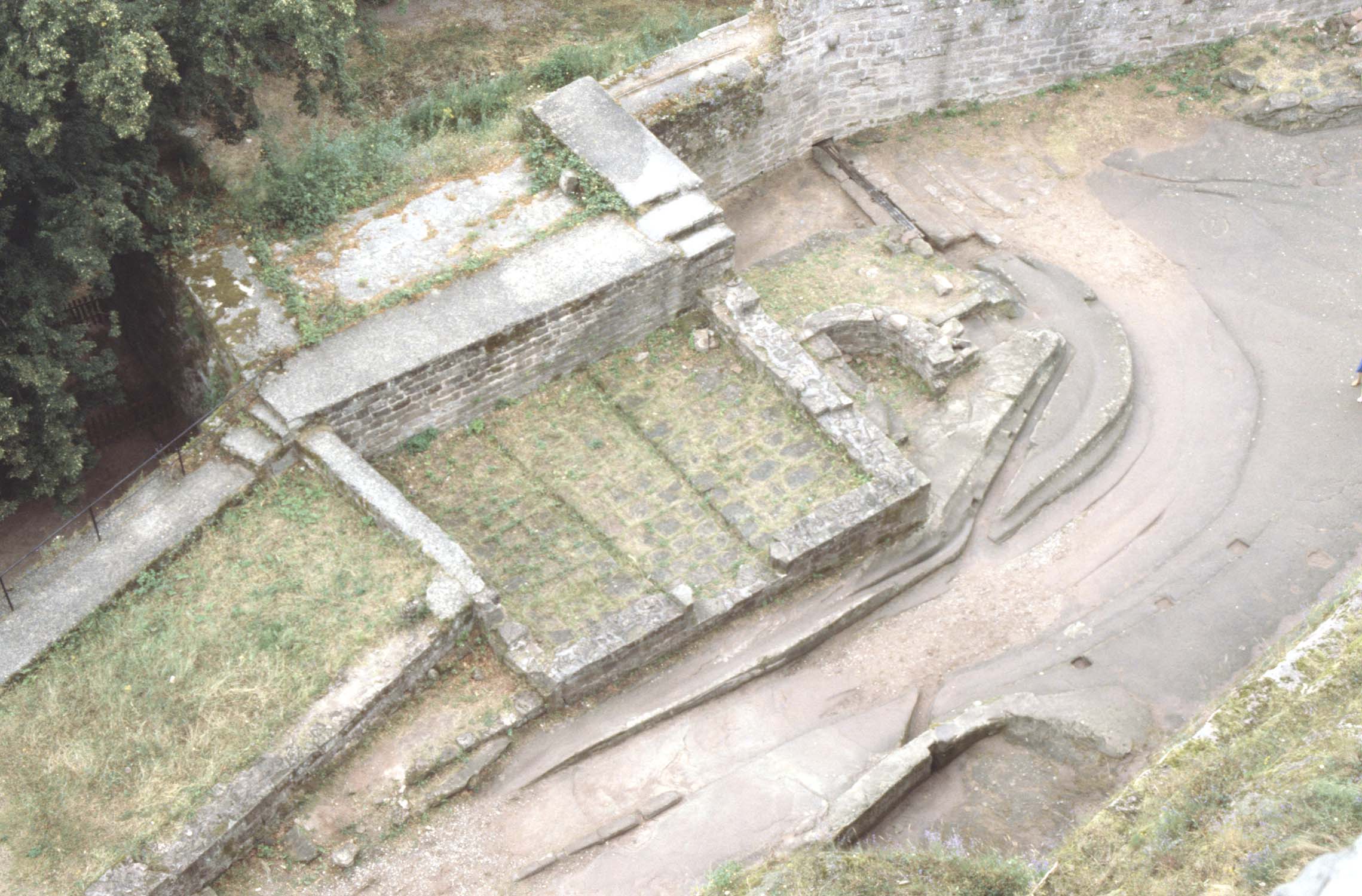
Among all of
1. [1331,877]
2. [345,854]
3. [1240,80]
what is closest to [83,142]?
[345,854]

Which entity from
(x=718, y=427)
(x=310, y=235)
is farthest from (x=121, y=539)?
(x=718, y=427)

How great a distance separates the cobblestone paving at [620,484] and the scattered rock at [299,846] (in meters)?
4.04

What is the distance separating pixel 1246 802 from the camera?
7.35m

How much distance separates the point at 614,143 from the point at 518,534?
5.21 m

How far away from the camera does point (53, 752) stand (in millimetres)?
10766

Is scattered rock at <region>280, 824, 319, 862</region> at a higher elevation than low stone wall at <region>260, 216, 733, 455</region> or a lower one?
lower

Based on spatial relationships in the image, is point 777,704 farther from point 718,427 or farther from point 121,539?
point 121,539

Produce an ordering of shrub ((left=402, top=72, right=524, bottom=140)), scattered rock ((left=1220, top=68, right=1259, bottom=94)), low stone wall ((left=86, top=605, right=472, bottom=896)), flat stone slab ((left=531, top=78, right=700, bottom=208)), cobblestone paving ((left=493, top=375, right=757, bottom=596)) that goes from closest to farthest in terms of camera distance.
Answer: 1. low stone wall ((left=86, top=605, right=472, bottom=896))
2. cobblestone paving ((left=493, top=375, right=757, bottom=596))
3. flat stone slab ((left=531, top=78, right=700, bottom=208))
4. shrub ((left=402, top=72, right=524, bottom=140))
5. scattered rock ((left=1220, top=68, right=1259, bottom=94))

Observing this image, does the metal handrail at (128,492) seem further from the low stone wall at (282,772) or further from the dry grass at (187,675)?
the low stone wall at (282,772)

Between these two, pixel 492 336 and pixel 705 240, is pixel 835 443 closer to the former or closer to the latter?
pixel 705 240

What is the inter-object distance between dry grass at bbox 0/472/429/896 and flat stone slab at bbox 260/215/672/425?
0.95 meters

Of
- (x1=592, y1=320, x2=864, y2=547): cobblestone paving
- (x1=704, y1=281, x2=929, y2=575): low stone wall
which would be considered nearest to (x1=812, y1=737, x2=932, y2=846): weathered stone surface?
(x1=704, y1=281, x2=929, y2=575): low stone wall

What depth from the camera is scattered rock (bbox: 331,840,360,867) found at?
423 inches

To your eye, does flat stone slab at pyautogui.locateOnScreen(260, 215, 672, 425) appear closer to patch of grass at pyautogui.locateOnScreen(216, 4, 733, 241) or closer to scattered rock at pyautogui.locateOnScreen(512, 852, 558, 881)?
patch of grass at pyautogui.locateOnScreen(216, 4, 733, 241)
